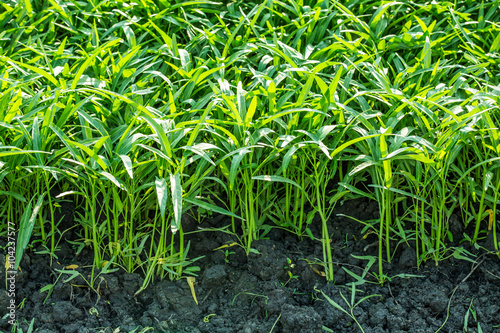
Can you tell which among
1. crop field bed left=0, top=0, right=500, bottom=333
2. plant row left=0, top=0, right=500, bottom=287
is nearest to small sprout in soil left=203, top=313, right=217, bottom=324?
crop field bed left=0, top=0, right=500, bottom=333

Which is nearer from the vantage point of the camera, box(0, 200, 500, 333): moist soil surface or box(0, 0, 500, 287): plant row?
box(0, 200, 500, 333): moist soil surface

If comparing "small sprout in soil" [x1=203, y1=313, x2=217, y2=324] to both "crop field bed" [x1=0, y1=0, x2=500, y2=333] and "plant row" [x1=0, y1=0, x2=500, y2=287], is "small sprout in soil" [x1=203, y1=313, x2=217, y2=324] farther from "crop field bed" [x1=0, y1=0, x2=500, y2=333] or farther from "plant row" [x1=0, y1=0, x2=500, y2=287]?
"plant row" [x1=0, y1=0, x2=500, y2=287]

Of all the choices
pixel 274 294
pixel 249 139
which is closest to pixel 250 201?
pixel 249 139

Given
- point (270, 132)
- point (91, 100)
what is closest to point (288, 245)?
point (270, 132)

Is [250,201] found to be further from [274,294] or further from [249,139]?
[274,294]

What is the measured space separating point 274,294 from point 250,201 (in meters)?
0.33

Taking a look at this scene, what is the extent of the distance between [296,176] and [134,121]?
0.64 m

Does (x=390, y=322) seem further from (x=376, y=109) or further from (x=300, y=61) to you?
(x=300, y=61)

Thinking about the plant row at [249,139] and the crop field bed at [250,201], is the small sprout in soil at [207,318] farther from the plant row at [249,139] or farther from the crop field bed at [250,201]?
the plant row at [249,139]

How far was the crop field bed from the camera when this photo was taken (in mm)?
1649

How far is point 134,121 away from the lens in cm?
180

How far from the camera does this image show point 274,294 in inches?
66.2

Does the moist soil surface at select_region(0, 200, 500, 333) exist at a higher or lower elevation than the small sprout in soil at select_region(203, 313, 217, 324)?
higher

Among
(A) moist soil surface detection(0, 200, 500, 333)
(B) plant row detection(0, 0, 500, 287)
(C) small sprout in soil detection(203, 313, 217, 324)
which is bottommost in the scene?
(C) small sprout in soil detection(203, 313, 217, 324)
